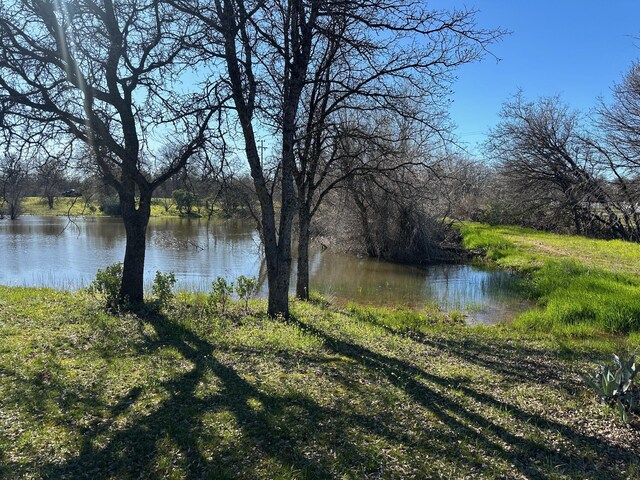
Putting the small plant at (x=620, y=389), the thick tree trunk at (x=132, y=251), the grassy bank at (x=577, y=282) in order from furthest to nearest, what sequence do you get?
the grassy bank at (x=577, y=282) < the thick tree trunk at (x=132, y=251) < the small plant at (x=620, y=389)

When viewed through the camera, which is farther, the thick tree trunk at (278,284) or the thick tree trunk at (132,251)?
the thick tree trunk at (132,251)

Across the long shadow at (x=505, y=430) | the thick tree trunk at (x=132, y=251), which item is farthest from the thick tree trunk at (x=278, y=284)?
the long shadow at (x=505, y=430)

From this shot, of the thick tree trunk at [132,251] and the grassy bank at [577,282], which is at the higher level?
the thick tree trunk at [132,251]

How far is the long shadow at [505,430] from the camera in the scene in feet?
11.1

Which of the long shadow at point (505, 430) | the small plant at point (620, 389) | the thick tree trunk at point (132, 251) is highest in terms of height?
the thick tree trunk at point (132, 251)

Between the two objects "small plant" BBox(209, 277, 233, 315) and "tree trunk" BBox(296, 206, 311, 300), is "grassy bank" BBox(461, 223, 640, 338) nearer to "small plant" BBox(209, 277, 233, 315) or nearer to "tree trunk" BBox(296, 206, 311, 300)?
"tree trunk" BBox(296, 206, 311, 300)

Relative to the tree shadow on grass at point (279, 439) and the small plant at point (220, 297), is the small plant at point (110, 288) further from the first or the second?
the tree shadow on grass at point (279, 439)

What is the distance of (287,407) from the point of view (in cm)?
410

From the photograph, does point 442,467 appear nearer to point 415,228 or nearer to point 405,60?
point 405,60

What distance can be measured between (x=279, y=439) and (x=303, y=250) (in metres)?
7.67

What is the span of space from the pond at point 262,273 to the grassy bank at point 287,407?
16.6 feet

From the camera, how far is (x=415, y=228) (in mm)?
21703

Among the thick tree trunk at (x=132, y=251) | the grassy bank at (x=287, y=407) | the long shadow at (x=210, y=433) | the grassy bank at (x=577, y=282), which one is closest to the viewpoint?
the long shadow at (x=210, y=433)

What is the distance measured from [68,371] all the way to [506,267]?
18147 millimetres
